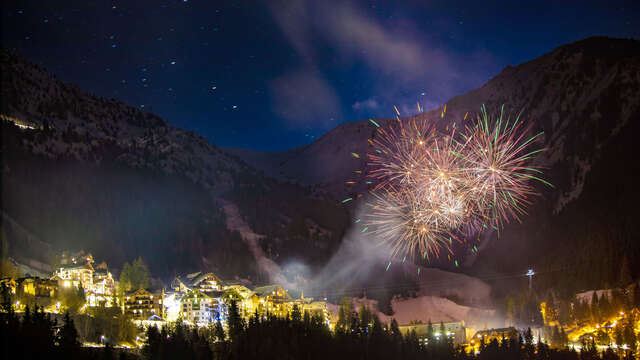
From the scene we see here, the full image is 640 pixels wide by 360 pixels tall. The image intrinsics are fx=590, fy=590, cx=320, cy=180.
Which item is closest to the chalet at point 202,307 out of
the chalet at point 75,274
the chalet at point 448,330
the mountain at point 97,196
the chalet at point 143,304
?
the chalet at point 143,304

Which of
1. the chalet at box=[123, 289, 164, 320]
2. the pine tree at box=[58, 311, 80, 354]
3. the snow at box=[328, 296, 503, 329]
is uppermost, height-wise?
the chalet at box=[123, 289, 164, 320]

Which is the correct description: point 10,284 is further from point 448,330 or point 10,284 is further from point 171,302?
point 448,330

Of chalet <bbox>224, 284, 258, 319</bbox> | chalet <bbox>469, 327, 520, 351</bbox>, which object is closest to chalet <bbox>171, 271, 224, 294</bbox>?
chalet <bbox>224, 284, 258, 319</bbox>

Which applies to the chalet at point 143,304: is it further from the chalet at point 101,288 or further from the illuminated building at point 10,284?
the illuminated building at point 10,284

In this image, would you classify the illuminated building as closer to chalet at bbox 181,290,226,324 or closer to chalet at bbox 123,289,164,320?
chalet at bbox 123,289,164,320

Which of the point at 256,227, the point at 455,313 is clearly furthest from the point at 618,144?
the point at 256,227
